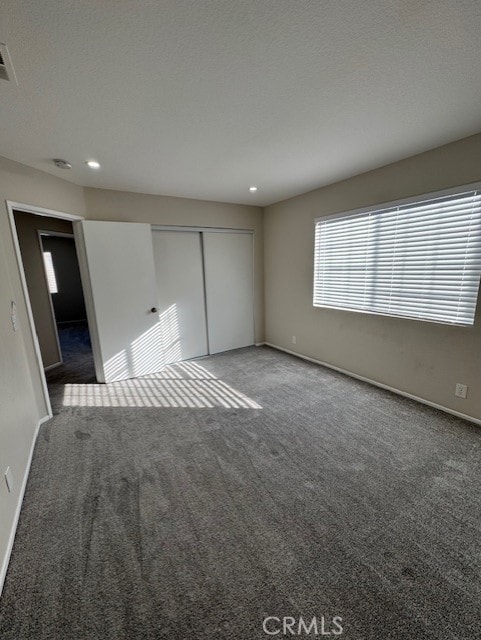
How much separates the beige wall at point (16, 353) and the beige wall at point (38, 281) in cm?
137

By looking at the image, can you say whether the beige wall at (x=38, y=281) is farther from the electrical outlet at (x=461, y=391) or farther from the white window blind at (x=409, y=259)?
the electrical outlet at (x=461, y=391)

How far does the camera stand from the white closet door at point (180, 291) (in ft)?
12.6

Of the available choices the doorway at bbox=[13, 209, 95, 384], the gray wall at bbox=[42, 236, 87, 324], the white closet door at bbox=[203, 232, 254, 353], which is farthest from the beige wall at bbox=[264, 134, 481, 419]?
the gray wall at bbox=[42, 236, 87, 324]

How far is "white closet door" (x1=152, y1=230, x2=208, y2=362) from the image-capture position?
151 inches

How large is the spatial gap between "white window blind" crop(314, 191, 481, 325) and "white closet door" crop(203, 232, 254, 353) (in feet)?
4.54

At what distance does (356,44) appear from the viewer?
119 cm

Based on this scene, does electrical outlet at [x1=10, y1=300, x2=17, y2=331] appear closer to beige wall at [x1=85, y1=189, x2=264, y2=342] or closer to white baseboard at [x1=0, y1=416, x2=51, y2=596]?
white baseboard at [x1=0, y1=416, x2=51, y2=596]

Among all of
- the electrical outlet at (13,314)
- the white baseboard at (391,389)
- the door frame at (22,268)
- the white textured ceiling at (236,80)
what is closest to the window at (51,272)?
the door frame at (22,268)

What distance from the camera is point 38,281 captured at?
12.9ft

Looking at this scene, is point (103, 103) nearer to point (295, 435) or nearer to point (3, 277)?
point (3, 277)

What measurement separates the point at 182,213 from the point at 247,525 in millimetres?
3670

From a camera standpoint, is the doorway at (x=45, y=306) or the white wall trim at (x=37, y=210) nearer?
the white wall trim at (x=37, y=210)

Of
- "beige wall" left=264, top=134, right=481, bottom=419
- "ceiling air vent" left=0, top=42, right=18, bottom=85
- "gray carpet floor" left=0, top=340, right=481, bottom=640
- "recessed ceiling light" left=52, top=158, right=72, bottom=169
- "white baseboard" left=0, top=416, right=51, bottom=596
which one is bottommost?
"gray carpet floor" left=0, top=340, right=481, bottom=640

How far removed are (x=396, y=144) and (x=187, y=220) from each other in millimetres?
2656
